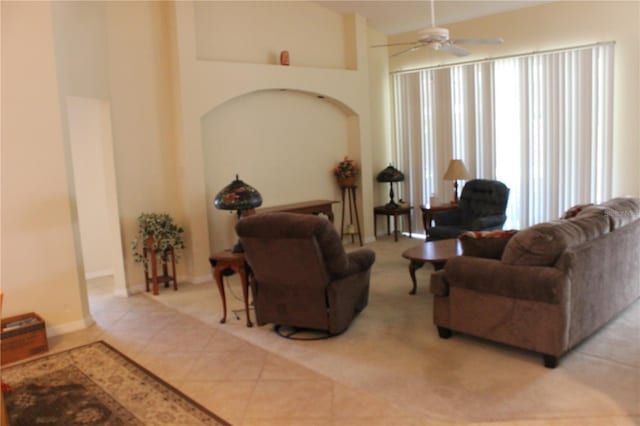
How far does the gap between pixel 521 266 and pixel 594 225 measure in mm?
708

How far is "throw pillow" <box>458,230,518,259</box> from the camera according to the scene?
3.76 metres

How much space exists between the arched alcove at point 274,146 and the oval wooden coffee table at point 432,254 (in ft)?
8.02

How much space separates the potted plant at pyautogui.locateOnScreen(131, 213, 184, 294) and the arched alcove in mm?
689

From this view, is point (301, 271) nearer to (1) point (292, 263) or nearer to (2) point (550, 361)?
(1) point (292, 263)

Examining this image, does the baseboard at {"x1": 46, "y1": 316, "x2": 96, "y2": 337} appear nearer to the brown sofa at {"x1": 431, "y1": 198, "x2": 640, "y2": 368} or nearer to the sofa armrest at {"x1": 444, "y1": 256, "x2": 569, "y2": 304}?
the brown sofa at {"x1": 431, "y1": 198, "x2": 640, "y2": 368}

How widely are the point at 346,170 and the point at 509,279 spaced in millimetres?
4327

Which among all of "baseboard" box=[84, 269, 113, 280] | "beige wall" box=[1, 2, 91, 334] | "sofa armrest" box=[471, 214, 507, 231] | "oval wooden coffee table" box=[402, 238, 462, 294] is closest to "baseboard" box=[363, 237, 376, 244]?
"sofa armrest" box=[471, 214, 507, 231]

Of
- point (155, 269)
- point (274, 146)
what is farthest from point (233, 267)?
point (274, 146)

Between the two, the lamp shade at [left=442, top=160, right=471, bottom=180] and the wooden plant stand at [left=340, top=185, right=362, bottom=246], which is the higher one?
the lamp shade at [left=442, top=160, right=471, bottom=180]

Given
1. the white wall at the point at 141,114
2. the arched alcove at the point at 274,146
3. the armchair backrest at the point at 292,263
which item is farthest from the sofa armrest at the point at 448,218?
the white wall at the point at 141,114

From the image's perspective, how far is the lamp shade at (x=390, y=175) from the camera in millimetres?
7875

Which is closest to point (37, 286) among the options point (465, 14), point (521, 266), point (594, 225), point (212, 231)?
point (212, 231)

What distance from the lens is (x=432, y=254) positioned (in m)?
4.96

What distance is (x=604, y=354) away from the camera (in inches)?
141
